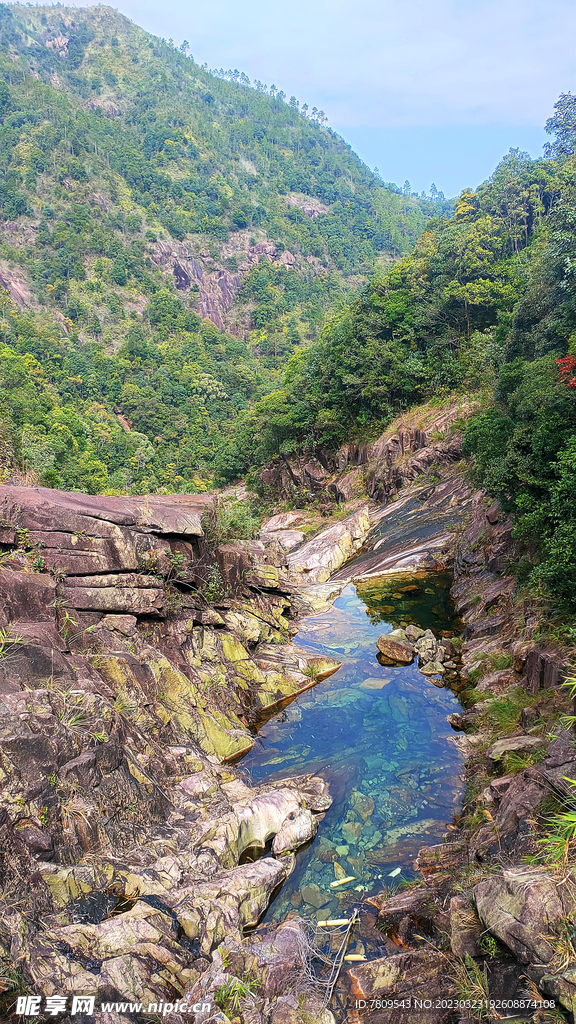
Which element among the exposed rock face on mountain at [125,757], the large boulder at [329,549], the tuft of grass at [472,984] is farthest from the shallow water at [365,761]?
the large boulder at [329,549]

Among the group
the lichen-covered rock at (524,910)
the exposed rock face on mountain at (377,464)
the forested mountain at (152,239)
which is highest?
the forested mountain at (152,239)

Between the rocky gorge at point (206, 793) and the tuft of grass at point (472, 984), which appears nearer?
the tuft of grass at point (472, 984)

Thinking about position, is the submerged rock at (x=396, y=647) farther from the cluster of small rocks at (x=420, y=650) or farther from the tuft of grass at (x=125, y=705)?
the tuft of grass at (x=125, y=705)

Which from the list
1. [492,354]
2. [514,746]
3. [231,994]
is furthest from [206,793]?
[492,354]

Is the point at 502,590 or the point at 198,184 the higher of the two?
the point at 198,184

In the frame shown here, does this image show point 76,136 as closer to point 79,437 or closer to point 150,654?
A: point 79,437

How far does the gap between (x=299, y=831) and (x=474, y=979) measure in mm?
4490

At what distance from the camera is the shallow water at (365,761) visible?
938cm

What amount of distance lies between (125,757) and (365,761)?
570 centimetres

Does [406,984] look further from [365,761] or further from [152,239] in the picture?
[152,239]

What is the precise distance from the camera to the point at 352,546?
31094 millimetres

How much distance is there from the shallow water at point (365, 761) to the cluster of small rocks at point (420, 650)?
0.39m

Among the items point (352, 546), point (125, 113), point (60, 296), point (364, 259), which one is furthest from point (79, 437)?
point (125, 113)

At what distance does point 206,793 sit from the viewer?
35.3 feet
